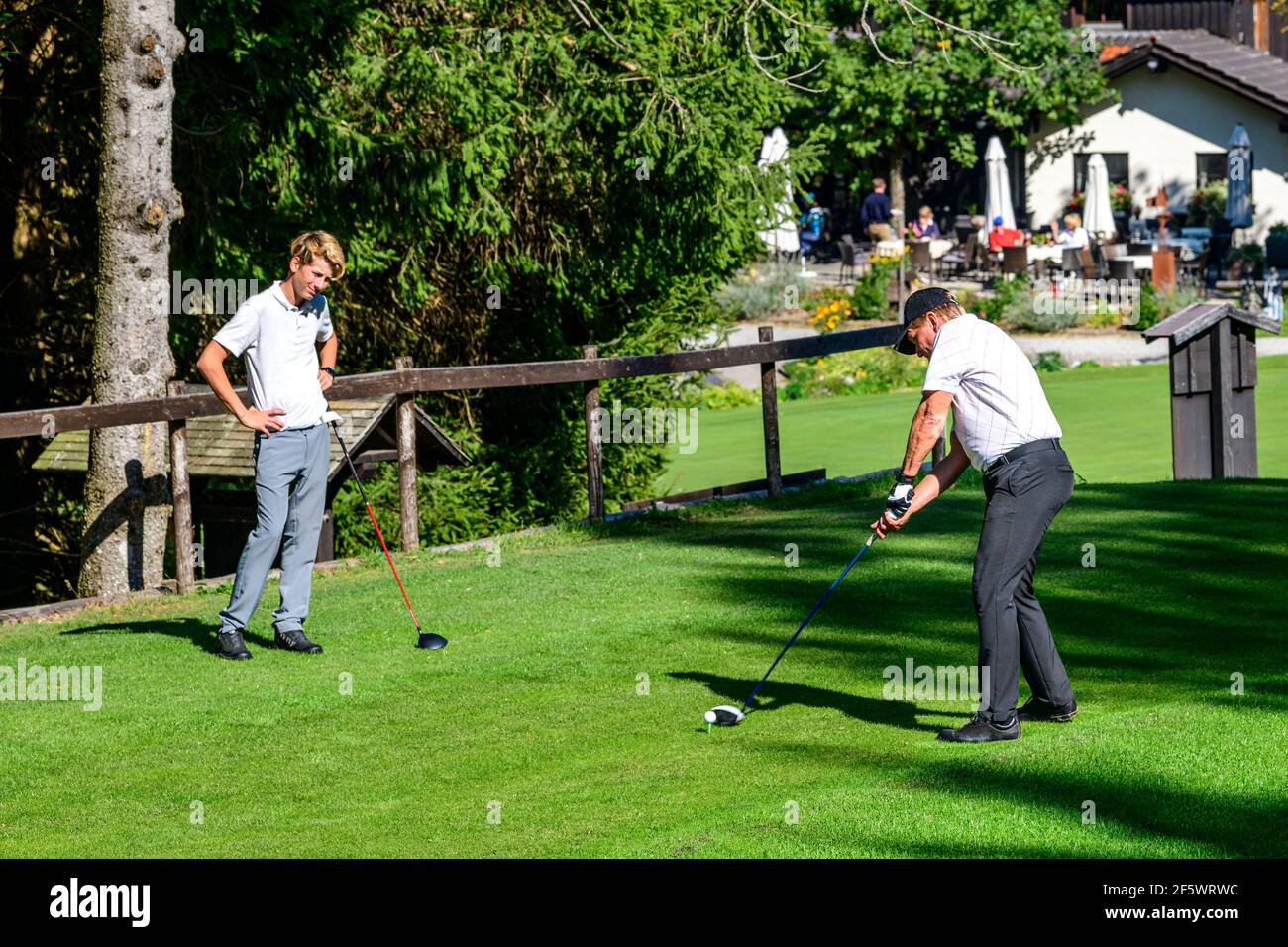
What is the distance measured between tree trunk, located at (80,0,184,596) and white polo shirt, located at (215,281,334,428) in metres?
3.75

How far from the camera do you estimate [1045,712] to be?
7352mm

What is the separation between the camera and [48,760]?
756 cm

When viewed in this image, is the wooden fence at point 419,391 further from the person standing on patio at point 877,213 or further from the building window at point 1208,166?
the building window at point 1208,166

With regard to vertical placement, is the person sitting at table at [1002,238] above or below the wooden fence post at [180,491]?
above

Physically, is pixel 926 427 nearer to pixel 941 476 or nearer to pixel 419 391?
pixel 941 476

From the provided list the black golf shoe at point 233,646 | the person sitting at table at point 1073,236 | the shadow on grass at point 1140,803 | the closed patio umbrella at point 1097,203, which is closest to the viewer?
the shadow on grass at point 1140,803

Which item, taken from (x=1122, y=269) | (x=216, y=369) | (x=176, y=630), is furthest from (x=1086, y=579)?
(x=1122, y=269)

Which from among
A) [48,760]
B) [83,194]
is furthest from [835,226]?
[48,760]

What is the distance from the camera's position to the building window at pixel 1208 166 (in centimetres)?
4694

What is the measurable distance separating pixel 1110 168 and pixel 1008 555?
144 ft

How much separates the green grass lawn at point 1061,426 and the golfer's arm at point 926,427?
10.3m

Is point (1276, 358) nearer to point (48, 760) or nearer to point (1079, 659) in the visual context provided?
point (1079, 659)

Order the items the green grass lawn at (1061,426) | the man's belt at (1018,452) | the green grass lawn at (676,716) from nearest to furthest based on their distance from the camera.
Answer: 1. the green grass lawn at (676,716)
2. the man's belt at (1018,452)
3. the green grass lawn at (1061,426)

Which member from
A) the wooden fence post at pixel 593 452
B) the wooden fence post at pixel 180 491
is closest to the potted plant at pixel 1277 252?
the wooden fence post at pixel 593 452
